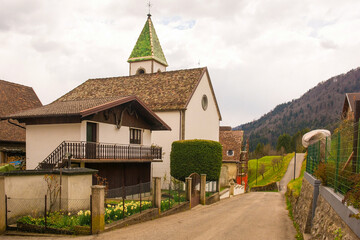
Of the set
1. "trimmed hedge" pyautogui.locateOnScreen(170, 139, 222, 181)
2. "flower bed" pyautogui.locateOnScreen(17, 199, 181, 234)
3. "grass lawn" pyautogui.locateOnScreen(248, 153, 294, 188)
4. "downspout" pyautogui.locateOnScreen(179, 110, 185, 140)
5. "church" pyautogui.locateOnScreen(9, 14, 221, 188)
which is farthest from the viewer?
"grass lawn" pyautogui.locateOnScreen(248, 153, 294, 188)

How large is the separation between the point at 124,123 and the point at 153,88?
10449 mm

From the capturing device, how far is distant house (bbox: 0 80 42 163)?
23.0m

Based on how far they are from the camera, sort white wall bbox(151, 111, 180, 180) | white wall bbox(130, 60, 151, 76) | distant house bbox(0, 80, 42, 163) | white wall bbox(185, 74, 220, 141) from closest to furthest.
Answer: distant house bbox(0, 80, 42, 163) < white wall bbox(151, 111, 180, 180) < white wall bbox(185, 74, 220, 141) < white wall bbox(130, 60, 151, 76)

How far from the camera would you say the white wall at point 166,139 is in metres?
29.1

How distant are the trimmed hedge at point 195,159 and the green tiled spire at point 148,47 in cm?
2051

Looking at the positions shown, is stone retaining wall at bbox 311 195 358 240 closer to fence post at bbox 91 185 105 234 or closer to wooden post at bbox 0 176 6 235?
fence post at bbox 91 185 105 234

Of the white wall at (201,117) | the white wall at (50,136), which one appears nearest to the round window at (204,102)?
the white wall at (201,117)

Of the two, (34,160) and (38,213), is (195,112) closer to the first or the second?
(34,160)

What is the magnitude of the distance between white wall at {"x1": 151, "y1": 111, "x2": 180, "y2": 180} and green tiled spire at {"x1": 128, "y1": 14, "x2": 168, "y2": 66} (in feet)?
51.9

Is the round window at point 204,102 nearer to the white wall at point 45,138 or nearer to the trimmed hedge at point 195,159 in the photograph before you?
the trimmed hedge at point 195,159

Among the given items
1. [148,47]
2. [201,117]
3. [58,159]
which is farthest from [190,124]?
[148,47]

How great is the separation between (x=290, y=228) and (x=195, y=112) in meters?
18.9

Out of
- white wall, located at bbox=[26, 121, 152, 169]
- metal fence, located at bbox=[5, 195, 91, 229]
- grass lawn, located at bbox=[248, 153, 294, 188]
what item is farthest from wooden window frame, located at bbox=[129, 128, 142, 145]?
grass lawn, located at bbox=[248, 153, 294, 188]

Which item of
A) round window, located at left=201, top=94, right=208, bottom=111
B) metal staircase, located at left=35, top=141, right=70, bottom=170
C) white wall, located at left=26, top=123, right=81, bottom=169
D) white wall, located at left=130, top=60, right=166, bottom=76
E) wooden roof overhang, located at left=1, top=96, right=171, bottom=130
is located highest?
white wall, located at left=130, top=60, right=166, bottom=76
